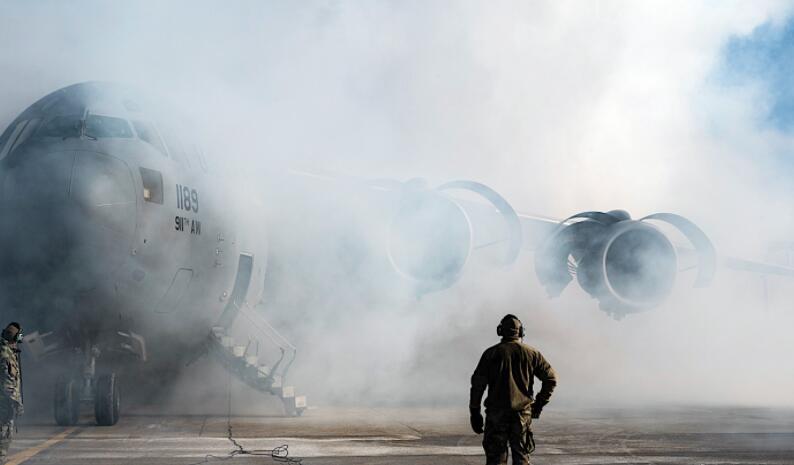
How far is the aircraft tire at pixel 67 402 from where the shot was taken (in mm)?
11508

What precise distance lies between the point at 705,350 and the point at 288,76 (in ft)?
35.9

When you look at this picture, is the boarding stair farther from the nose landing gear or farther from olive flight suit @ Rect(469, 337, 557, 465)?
olive flight suit @ Rect(469, 337, 557, 465)

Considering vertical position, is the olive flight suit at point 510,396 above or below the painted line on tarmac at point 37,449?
above

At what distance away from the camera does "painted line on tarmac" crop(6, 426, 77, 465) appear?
864 cm

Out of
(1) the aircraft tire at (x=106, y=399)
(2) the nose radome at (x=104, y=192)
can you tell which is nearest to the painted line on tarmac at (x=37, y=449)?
(1) the aircraft tire at (x=106, y=399)

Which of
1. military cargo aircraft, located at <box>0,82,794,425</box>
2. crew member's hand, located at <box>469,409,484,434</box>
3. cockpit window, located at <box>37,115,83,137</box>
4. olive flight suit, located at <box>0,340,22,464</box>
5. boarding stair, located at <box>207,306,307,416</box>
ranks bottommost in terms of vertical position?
crew member's hand, located at <box>469,409,484,434</box>

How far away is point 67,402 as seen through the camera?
37.7 feet

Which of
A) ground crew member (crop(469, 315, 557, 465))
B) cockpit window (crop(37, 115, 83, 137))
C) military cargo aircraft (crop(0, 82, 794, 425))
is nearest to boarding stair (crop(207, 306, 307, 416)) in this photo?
military cargo aircraft (crop(0, 82, 794, 425))

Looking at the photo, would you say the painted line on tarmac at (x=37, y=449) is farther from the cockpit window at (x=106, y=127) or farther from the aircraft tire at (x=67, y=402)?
the cockpit window at (x=106, y=127)

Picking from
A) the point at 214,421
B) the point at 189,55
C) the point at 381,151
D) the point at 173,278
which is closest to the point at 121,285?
the point at 173,278

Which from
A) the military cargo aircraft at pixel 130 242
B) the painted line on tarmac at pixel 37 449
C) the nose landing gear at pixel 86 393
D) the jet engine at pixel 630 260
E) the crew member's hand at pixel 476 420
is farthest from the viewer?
the jet engine at pixel 630 260

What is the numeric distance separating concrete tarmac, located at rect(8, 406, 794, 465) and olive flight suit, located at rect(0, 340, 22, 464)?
33 centimetres

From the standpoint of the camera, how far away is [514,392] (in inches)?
267

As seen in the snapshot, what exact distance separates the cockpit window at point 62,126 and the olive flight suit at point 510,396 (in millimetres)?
6004
